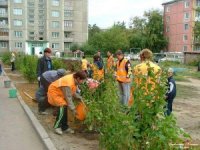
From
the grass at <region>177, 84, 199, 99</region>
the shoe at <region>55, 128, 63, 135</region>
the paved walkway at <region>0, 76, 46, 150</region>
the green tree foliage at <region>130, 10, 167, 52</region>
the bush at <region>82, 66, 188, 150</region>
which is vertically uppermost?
the green tree foliage at <region>130, 10, 167, 52</region>

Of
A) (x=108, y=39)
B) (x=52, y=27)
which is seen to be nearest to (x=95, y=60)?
(x=108, y=39)

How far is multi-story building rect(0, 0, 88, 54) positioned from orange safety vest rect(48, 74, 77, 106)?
256 ft

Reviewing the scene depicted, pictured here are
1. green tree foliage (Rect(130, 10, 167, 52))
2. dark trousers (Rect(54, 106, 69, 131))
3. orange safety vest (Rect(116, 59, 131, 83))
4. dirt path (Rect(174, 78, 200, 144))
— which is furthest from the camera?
green tree foliage (Rect(130, 10, 167, 52))

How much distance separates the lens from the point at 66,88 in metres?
7.41

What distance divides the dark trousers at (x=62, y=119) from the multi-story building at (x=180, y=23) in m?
70.9

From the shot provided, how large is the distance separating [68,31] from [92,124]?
87.1 m

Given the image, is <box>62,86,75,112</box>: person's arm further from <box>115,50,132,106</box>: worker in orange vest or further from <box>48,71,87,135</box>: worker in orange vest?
<box>115,50,132,106</box>: worker in orange vest

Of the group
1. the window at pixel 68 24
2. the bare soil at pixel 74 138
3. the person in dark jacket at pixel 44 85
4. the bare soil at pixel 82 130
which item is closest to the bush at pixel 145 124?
the bare soil at pixel 74 138

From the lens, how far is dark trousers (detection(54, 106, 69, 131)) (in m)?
7.62

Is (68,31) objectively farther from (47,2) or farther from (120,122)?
(120,122)

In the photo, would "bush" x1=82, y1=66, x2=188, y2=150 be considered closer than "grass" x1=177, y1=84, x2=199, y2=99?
Yes

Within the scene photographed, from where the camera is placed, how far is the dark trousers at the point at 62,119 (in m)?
7.62

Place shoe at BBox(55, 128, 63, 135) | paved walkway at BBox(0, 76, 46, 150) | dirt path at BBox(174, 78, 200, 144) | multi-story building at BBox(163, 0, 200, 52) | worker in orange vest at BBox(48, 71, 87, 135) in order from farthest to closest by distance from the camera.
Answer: multi-story building at BBox(163, 0, 200, 52) < dirt path at BBox(174, 78, 200, 144) < shoe at BBox(55, 128, 63, 135) < worker in orange vest at BBox(48, 71, 87, 135) < paved walkway at BBox(0, 76, 46, 150)

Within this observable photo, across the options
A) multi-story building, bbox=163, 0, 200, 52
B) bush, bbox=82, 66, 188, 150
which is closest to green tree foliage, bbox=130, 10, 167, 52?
multi-story building, bbox=163, 0, 200, 52
